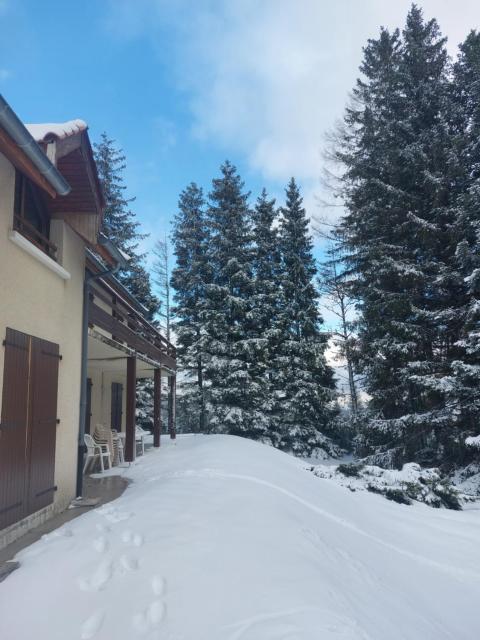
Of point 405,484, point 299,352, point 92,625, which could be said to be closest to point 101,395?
point 405,484

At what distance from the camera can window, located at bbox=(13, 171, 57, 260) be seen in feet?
16.8

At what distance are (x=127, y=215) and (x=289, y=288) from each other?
10999 mm

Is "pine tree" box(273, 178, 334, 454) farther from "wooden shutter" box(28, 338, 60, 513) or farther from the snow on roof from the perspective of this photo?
the snow on roof

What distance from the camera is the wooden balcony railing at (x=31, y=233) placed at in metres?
4.95

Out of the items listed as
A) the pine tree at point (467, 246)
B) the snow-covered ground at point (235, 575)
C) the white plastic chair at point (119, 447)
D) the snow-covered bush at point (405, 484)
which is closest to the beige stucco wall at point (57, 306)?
the snow-covered ground at point (235, 575)

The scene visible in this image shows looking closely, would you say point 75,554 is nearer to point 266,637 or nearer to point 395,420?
point 266,637

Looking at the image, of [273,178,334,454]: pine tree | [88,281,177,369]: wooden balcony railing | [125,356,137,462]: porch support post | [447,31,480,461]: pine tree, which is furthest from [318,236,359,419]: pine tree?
[125,356,137,462]: porch support post

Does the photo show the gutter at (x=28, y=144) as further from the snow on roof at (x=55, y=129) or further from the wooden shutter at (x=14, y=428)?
the wooden shutter at (x=14, y=428)

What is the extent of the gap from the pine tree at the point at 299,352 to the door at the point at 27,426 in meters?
15.1

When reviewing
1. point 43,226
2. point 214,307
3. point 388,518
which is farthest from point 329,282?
point 43,226

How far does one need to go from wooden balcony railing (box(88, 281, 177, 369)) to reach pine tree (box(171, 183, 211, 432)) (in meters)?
5.63

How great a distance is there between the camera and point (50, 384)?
546 centimetres

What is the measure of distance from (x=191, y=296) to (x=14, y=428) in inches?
785

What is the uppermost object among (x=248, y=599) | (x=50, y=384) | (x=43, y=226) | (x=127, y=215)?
(x=127, y=215)
